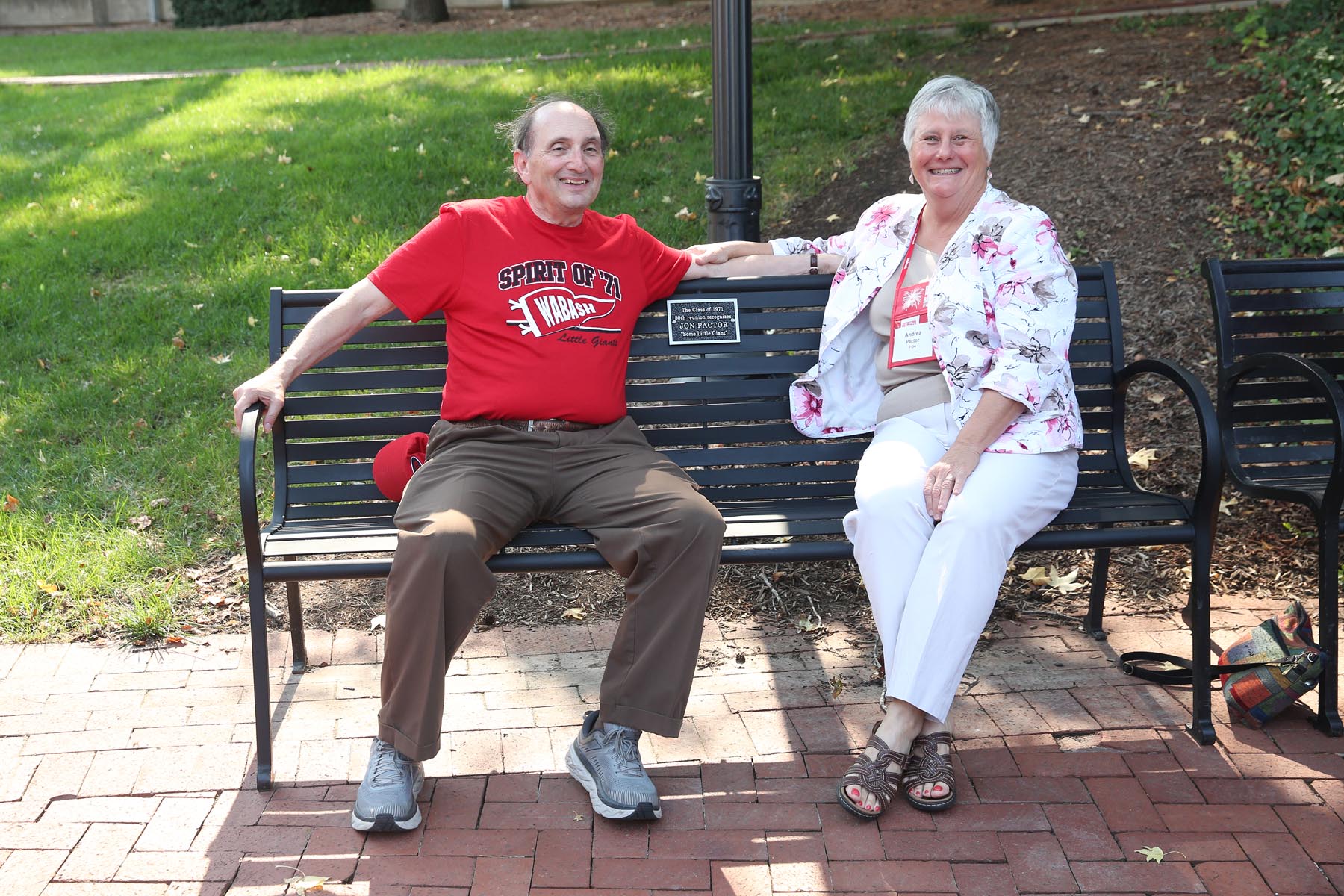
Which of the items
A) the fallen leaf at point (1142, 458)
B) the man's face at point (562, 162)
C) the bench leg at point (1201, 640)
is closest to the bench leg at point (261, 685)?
the man's face at point (562, 162)

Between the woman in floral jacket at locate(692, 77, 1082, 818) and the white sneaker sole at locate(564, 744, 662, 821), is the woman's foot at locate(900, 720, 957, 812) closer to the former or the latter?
the woman in floral jacket at locate(692, 77, 1082, 818)

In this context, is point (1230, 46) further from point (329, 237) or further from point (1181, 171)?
point (329, 237)

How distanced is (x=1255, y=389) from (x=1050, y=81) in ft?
15.6

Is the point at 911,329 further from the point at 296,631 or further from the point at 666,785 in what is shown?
the point at 296,631

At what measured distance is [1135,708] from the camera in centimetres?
346

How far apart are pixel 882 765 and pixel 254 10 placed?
68.2 feet

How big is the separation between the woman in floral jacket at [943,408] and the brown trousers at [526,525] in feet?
1.66

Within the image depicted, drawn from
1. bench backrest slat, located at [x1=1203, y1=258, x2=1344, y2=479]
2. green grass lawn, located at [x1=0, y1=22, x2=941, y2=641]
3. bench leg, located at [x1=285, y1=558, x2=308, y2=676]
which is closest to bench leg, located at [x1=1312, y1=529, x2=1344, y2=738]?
bench backrest slat, located at [x1=1203, y1=258, x2=1344, y2=479]

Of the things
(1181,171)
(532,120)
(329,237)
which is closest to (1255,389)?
(532,120)

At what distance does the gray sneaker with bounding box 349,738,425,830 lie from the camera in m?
2.88

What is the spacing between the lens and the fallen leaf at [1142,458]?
4711 millimetres

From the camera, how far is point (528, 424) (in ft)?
11.2

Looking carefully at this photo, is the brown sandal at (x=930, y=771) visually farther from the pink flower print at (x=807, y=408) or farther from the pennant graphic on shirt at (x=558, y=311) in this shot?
the pennant graphic on shirt at (x=558, y=311)

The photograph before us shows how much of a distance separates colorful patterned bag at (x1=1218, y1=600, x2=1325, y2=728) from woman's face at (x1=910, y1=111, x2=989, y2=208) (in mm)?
1548
